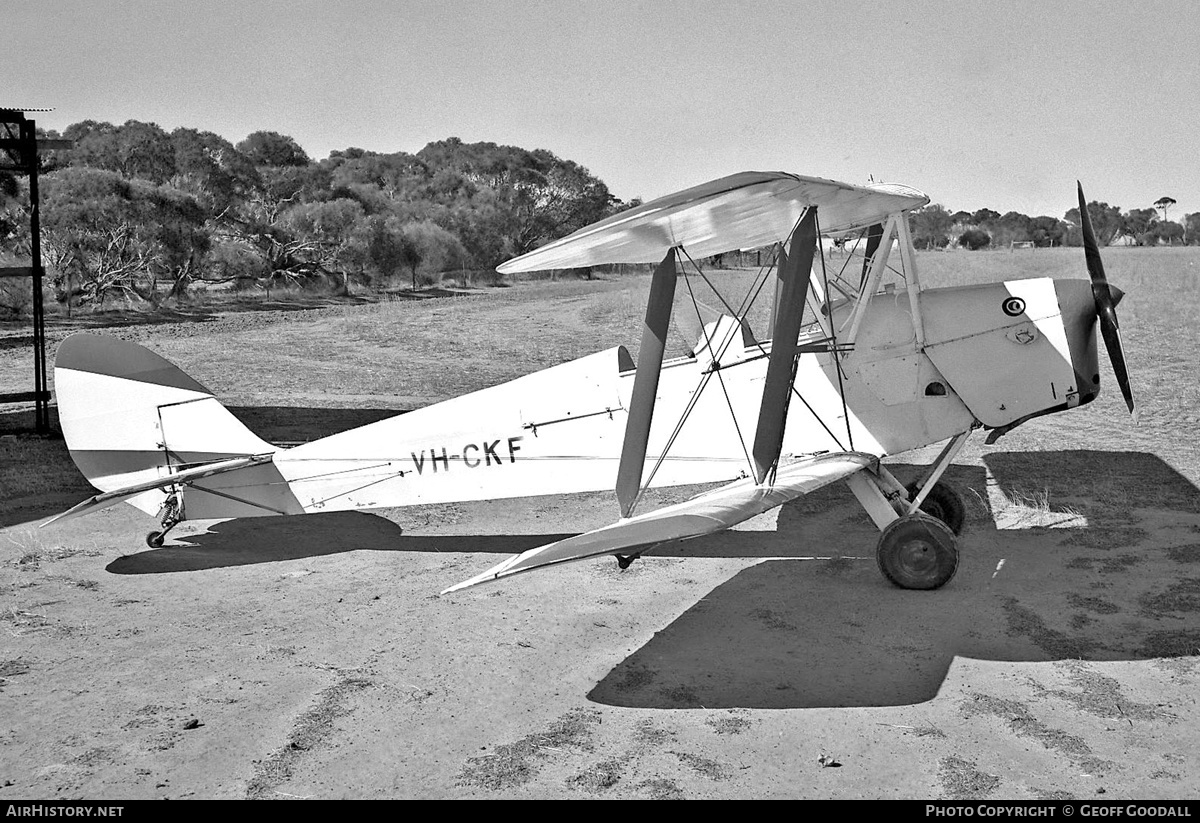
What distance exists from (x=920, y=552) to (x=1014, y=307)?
1821mm

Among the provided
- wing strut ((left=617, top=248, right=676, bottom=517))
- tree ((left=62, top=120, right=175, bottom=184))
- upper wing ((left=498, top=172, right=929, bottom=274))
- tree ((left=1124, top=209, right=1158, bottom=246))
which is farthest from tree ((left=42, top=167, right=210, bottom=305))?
tree ((left=1124, top=209, right=1158, bottom=246))

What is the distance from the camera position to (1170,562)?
7434 mm

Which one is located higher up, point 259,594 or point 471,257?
point 471,257

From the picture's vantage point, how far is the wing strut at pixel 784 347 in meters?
5.95

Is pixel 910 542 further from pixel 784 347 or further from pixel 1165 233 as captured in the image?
pixel 1165 233

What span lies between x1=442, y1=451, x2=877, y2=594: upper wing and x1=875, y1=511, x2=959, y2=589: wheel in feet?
1.66

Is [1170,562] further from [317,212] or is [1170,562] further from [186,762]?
[317,212]

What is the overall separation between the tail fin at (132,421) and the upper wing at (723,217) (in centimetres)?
308

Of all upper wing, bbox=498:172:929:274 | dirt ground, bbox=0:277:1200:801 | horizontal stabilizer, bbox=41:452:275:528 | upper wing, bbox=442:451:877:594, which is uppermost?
upper wing, bbox=498:172:929:274

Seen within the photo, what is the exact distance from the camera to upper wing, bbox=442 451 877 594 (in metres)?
4.77

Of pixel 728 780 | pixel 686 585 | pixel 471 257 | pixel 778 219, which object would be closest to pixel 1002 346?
pixel 778 219

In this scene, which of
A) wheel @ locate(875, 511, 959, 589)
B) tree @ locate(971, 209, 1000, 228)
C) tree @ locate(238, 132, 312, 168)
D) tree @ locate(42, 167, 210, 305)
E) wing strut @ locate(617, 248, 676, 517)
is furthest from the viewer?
tree @ locate(971, 209, 1000, 228)

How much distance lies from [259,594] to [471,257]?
41.8 m

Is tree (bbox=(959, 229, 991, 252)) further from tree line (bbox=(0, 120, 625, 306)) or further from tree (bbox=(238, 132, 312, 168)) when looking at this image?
tree (bbox=(238, 132, 312, 168))
